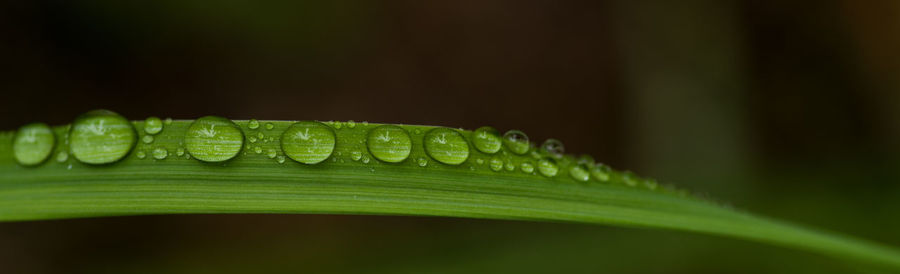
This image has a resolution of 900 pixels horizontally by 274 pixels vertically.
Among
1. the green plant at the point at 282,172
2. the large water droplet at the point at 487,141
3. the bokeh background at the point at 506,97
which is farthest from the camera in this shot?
the bokeh background at the point at 506,97

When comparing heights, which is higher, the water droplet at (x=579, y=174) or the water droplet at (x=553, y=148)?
the water droplet at (x=553, y=148)

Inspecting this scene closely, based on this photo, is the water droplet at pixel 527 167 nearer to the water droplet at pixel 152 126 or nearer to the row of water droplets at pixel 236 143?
the row of water droplets at pixel 236 143

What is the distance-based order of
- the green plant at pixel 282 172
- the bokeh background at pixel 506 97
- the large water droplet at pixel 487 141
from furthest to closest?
1. the bokeh background at pixel 506 97
2. the large water droplet at pixel 487 141
3. the green plant at pixel 282 172

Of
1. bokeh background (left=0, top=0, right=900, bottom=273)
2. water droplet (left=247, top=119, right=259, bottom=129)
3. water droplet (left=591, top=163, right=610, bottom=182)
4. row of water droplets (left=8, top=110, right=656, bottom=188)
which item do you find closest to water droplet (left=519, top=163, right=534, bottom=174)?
row of water droplets (left=8, top=110, right=656, bottom=188)

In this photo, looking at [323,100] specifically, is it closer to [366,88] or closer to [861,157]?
[366,88]

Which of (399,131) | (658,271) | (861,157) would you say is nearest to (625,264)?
(658,271)

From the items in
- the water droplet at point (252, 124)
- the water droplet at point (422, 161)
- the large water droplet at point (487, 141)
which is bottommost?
the water droplet at point (422, 161)

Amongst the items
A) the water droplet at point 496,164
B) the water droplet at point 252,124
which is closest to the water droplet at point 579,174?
the water droplet at point 496,164
